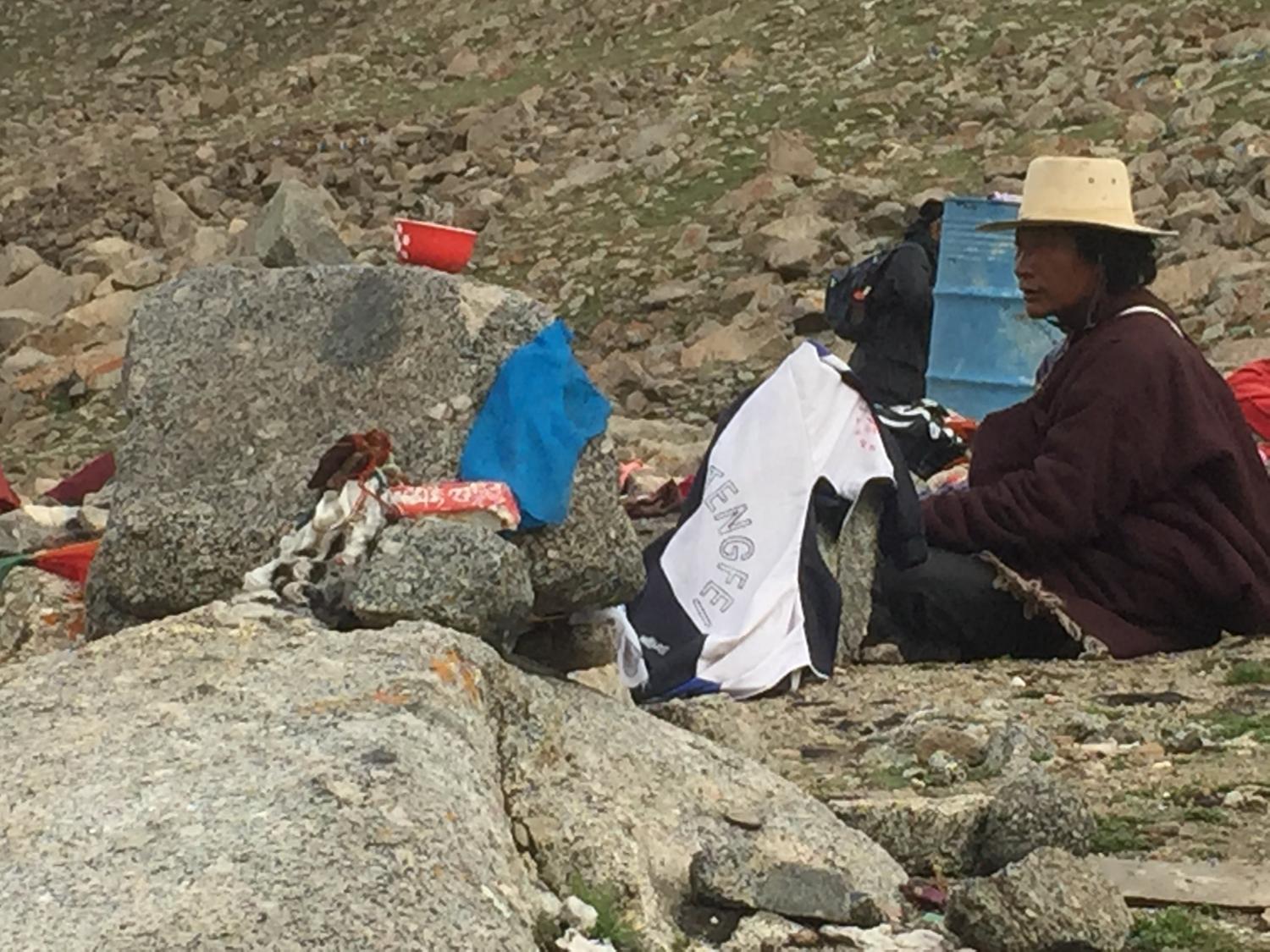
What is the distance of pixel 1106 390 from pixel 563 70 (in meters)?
13.3

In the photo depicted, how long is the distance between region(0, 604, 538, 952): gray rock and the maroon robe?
2559 mm

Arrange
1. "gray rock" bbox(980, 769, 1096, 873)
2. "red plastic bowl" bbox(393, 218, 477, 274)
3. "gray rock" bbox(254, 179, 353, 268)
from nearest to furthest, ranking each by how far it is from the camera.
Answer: "gray rock" bbox(980, 769, 1096, 873)
"red plastic bowl" bbox(393, 218, 477, 274)
"gray rock" bbox(254, 179, 353, 268)

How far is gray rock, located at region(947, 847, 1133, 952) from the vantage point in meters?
3.07

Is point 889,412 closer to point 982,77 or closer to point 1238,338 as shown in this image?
point 1238,338

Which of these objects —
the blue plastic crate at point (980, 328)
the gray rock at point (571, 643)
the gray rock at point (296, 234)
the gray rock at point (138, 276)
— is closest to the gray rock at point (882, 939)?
the gray rock at point (571, 643)

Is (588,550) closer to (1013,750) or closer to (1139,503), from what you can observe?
(1013,750)

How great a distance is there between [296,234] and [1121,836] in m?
7.62

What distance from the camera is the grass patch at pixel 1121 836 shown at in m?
3.69

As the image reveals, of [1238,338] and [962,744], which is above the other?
[962,744]

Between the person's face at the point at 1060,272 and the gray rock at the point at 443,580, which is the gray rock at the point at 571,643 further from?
the person's face at the point at 1060,272

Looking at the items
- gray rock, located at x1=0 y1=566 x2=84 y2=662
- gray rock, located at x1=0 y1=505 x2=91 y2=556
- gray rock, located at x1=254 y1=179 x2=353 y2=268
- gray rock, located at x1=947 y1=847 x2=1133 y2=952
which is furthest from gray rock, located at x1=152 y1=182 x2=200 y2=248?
gray rock, located at x1=947 y1=847 x2=1133 y2=952

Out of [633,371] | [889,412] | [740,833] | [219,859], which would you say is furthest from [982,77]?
[219,859]

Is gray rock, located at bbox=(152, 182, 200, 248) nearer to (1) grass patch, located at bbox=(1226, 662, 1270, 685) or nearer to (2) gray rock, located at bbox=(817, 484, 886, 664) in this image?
(2) gray rock, located at bbox=(817, 484, 886, 664)

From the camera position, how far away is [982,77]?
1447cm
